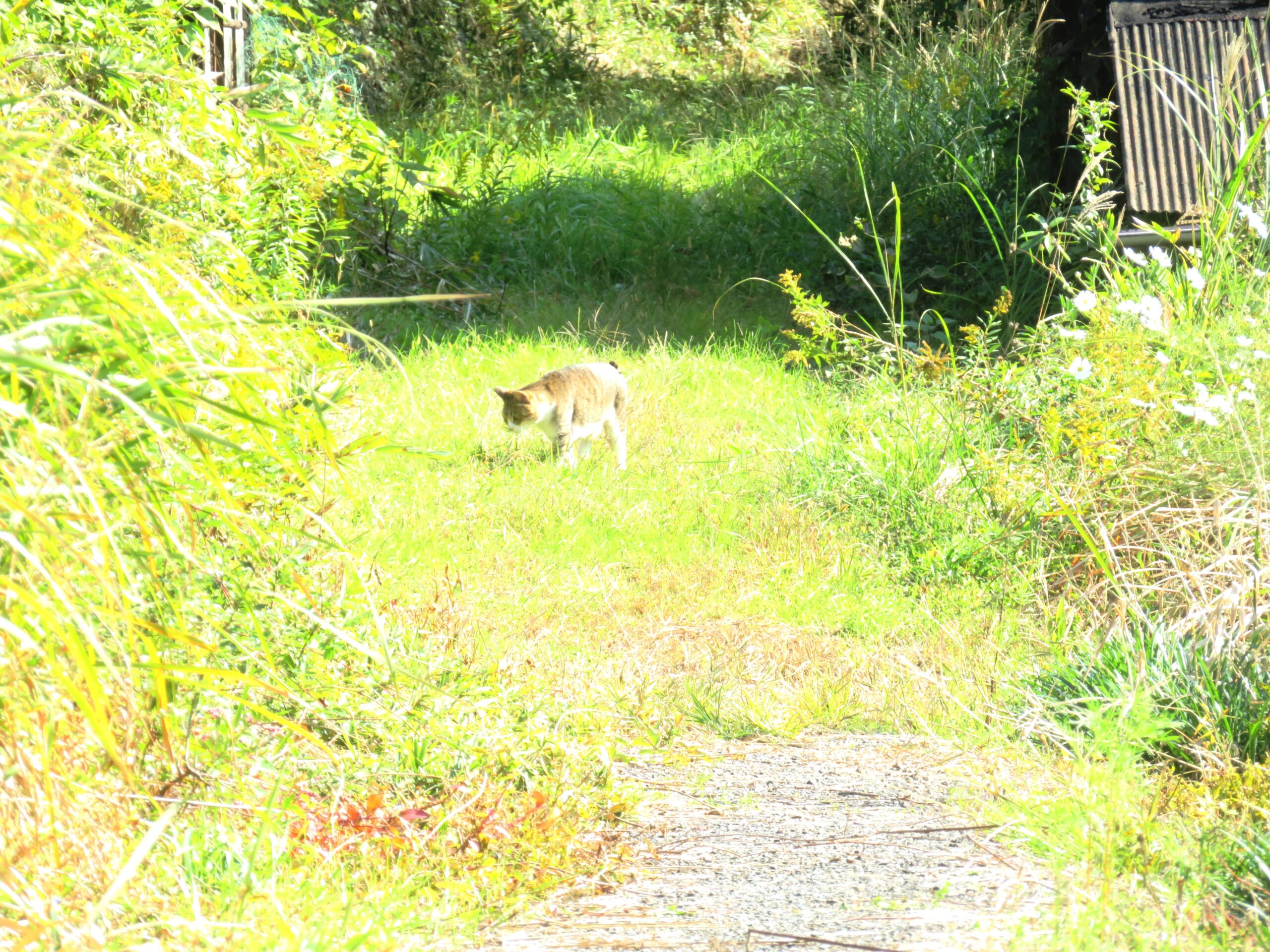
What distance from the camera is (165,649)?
244cm

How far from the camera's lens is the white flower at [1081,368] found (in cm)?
441

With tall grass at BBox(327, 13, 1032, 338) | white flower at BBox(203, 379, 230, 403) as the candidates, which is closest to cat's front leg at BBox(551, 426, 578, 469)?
tall grass at BBox(327, 13, 1032, 338)

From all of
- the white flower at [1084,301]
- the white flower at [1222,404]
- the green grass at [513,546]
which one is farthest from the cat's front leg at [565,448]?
the white flower at [1222,404]

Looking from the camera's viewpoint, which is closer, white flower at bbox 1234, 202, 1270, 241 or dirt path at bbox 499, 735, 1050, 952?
dirt path at bbox 499, 735, 1050, 952

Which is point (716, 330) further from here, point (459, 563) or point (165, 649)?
point (165, 649)

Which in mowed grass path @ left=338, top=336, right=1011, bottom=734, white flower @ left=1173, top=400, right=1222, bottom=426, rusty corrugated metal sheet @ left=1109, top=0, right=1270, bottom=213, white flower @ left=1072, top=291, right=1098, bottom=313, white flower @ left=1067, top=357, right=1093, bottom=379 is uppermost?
rusty corrugated metal sheet @ left=1109, top=0, right=1270, bottom=213

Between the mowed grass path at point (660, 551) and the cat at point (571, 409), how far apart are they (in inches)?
5.0

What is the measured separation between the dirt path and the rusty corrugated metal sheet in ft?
16.6

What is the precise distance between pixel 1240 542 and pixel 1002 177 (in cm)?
571

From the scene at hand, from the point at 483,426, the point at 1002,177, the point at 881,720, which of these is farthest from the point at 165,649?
the point at 1002,177

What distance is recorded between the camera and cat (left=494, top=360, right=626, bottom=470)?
21.7ft

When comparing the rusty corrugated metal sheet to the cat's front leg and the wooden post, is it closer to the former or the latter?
the cat's front leg

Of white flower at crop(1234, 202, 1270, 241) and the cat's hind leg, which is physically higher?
white flower at crop(1234, 202, 1270, 241)

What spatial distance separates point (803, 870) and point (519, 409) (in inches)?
173
